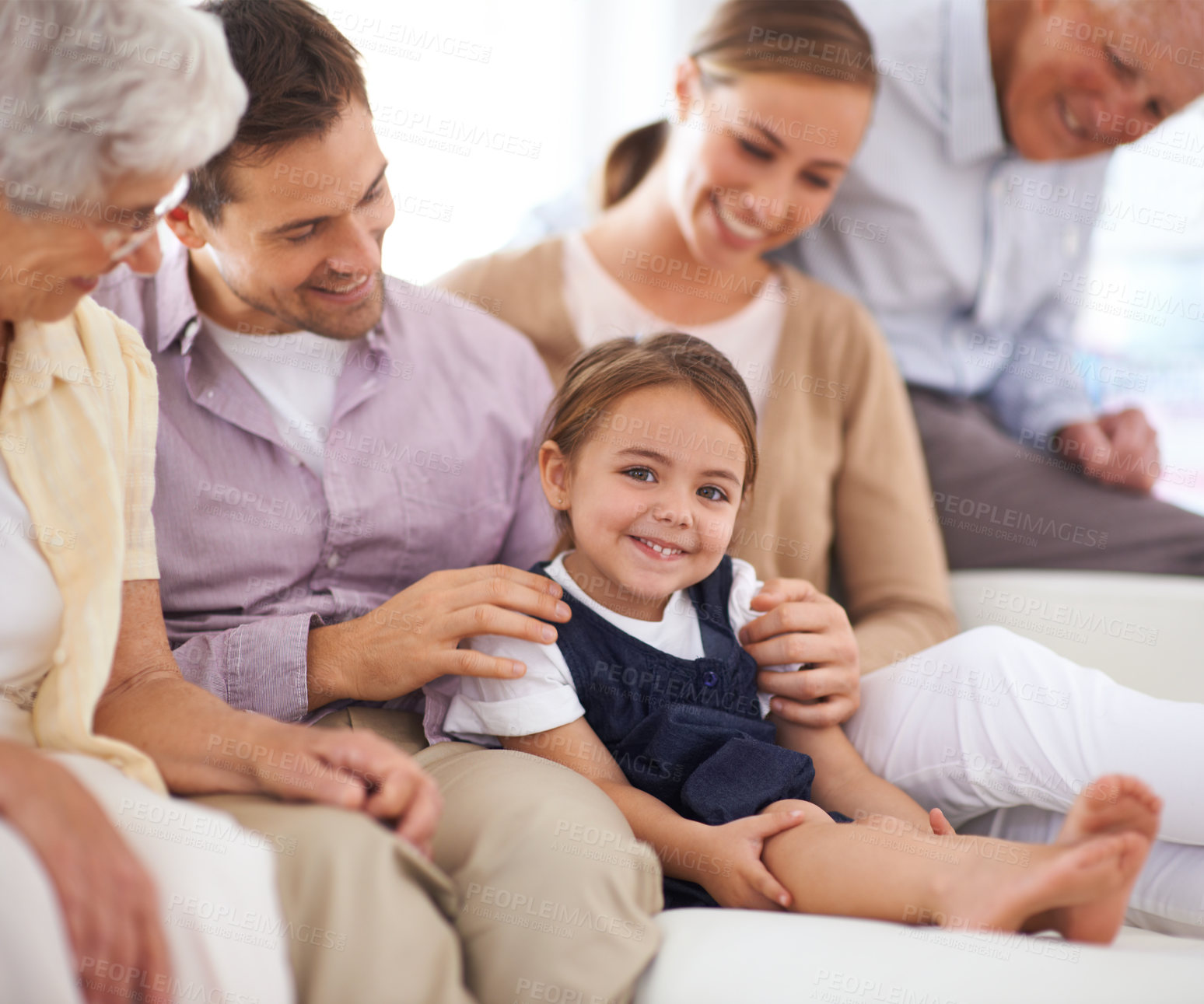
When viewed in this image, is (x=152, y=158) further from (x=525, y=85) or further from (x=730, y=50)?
(x=525, y=85)

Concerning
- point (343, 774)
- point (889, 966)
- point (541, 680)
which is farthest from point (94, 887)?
point (889, 966)

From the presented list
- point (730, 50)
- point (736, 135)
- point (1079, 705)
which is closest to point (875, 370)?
point (736, 135)

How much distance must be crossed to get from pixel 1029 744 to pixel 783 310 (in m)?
0.79

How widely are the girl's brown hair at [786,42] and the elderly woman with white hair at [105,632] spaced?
2.84 feet

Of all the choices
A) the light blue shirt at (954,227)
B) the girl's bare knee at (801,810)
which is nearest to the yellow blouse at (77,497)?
the girl's bare knee at (801,810)

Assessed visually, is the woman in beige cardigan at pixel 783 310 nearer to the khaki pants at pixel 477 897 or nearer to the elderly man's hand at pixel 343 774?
the khaki pants at pixel 477 897

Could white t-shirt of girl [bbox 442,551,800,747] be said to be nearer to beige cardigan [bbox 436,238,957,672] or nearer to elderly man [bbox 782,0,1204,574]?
beige cardigan [bbox 436,238,957,672]

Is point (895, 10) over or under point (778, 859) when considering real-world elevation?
over

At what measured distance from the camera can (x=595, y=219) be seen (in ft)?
6.18

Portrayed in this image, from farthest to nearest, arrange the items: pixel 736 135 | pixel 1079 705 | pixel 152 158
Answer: pixel 736 135
pixel 1079 705
pixel 152 158

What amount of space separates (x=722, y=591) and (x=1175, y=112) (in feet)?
4.18

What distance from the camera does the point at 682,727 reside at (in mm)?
1151

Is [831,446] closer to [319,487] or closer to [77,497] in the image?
[319,487]

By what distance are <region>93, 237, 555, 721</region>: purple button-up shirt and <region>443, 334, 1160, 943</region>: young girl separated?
145 millimetres
